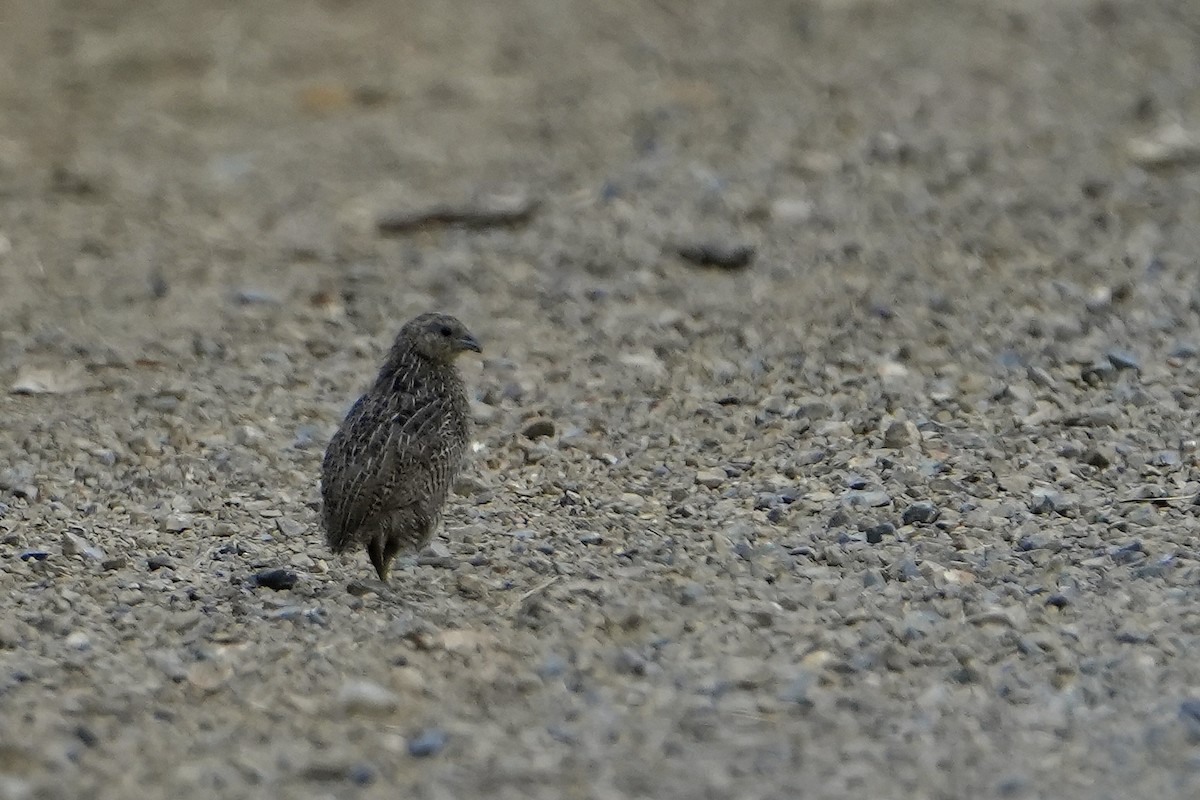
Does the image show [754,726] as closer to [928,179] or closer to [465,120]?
[928,179]

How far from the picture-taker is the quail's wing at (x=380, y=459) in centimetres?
671

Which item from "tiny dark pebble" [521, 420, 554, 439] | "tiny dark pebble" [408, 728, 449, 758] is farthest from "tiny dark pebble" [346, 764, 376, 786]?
"tiny dark pebble" [521, 420, 554, 439]

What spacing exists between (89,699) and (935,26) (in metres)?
10.4

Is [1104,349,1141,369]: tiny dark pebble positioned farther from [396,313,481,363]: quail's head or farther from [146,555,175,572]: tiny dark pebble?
[146,555,175,572]: tiny dark pebble

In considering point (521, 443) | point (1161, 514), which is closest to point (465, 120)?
point (521, 443)

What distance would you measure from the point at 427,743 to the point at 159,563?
1996 mm

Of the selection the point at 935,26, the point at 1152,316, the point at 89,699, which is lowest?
the point at 89,699

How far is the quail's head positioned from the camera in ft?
24.8

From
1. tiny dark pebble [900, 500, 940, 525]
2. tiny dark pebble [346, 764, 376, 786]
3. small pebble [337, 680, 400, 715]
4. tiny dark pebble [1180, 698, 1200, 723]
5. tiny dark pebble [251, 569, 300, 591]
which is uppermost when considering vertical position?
tiny dark pebble [1180, 698, 1200, 723]

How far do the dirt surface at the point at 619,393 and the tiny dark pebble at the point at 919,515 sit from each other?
0.03 metres

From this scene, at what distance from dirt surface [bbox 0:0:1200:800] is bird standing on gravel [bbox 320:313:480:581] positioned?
20 cm

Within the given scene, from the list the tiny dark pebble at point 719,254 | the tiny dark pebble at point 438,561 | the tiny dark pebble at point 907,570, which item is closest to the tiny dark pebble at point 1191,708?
the tiny dark pebble at point 907,570

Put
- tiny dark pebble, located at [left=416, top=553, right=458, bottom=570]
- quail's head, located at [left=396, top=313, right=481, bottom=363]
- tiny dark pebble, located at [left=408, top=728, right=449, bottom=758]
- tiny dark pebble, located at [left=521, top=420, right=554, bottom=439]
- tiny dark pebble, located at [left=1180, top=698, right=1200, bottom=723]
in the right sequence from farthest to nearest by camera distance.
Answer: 1. tiny dark pebble, located at [left=521, top=420, right=554, bottom=439]
2. quail's head, located at [left=396, top=313, right=481, bottom=363]
3. tiny dark pebble, located at [left=416, top=553, right=458, bottom=570]
4. tiny dark pebble, located at [left=1180, top=698, right=1200, bottom=723]
5. tiny dark pebble, located at [left=408, top=728, right=449, bottom=758]

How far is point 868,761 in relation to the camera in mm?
5367
